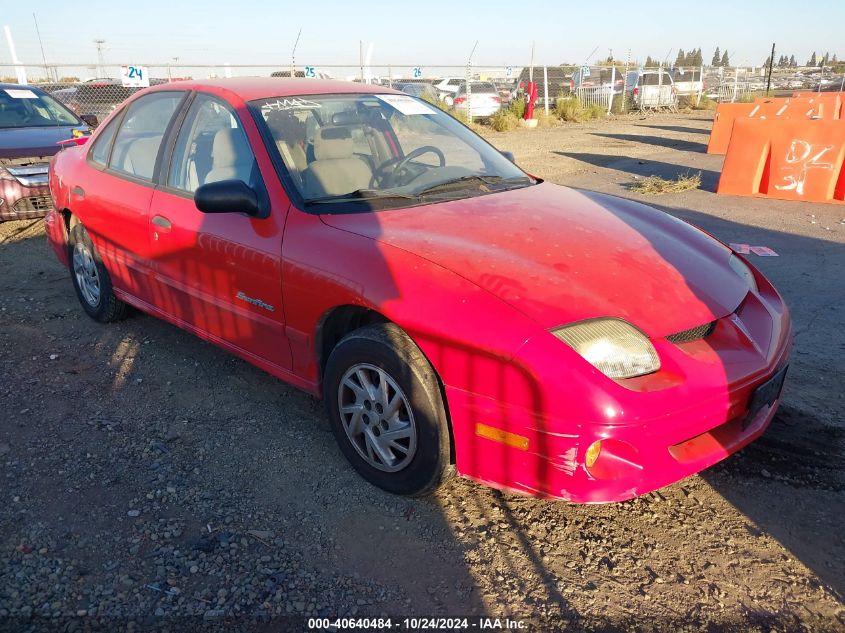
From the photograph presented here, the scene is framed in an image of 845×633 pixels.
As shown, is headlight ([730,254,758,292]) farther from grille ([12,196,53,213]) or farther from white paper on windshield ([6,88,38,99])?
white paper on windshield ([6,88,38,99])

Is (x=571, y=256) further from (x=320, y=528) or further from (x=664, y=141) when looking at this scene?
(x=664, y=141)

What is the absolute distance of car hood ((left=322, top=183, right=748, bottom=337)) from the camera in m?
2.46

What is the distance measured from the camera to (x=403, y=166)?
3.55m

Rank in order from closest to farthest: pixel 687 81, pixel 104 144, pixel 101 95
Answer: pixel 104 144, pixel 101 95, pixel 687 81

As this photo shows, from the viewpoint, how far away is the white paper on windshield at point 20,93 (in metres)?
8.75

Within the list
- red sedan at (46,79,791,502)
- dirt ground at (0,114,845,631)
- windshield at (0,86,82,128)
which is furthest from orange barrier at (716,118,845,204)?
windshield at (0,86,82,128)

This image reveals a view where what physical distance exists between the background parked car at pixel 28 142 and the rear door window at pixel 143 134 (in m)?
3.54

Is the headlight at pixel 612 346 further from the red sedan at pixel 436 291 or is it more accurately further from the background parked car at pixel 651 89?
the background parked car at pixel 651 89

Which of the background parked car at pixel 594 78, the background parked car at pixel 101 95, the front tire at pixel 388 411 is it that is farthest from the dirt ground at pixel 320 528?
the background parked car at pixel 594 78

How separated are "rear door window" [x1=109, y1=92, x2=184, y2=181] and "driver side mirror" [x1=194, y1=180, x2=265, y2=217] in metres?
1.03

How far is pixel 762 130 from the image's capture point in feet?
29.6

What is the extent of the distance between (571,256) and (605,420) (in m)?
0.80

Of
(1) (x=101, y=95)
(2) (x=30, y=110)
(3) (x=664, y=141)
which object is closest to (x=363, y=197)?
(2) (x=30, y=110)

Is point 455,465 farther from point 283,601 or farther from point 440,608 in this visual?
point 283,601
